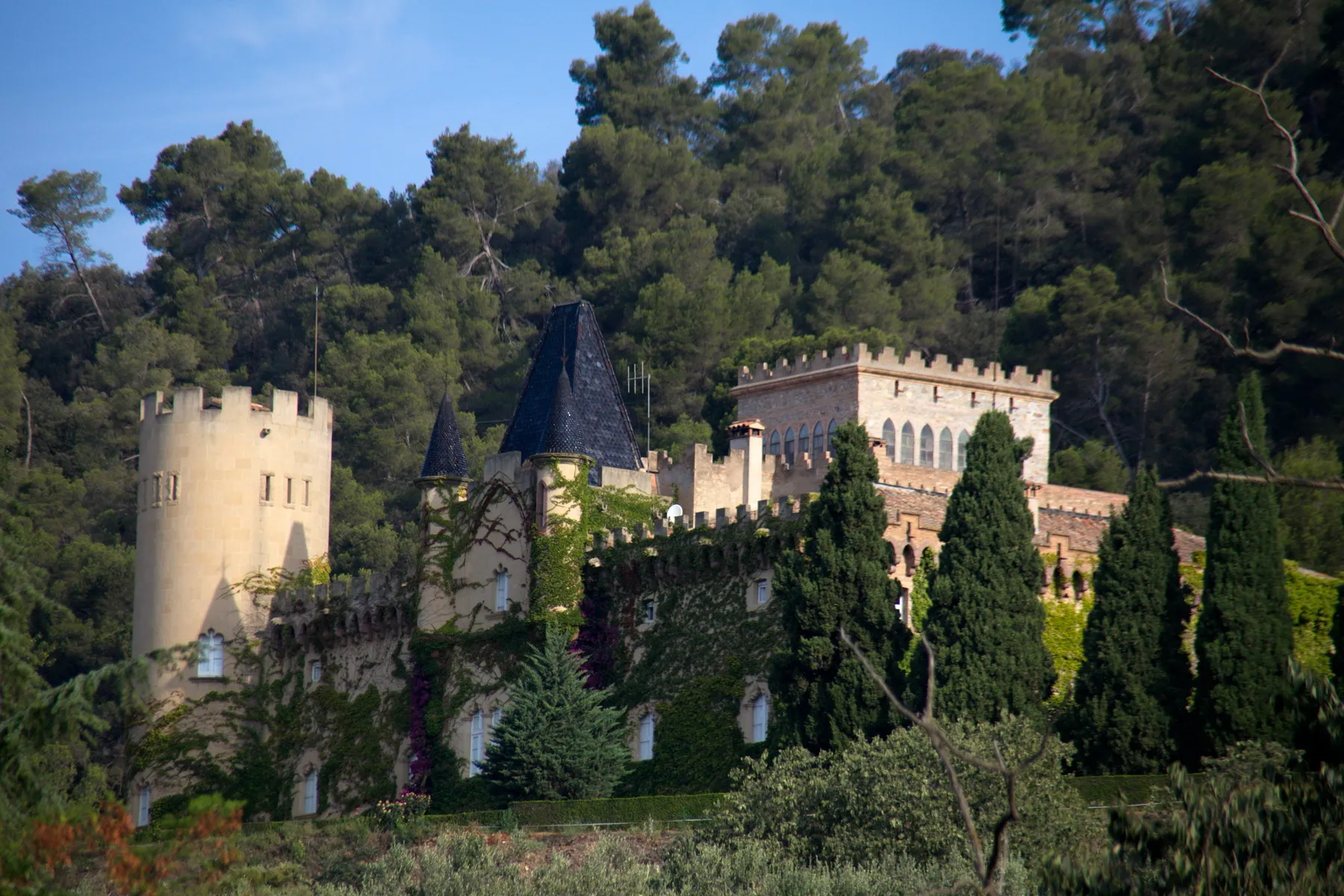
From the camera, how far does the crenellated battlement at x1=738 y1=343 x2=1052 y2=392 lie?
167 ft

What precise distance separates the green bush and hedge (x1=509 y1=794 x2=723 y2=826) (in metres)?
2.87

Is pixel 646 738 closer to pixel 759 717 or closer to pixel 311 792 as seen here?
pixel 759 717

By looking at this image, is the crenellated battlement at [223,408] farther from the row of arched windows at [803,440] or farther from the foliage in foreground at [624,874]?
the foliage in foreground at [624,874]

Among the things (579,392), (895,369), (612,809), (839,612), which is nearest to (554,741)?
(612,809)

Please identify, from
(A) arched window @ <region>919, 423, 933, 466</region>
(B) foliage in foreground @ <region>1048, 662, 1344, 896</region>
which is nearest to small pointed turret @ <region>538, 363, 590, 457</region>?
(A) arched window @ <region>919, 423, 933, 466</region>

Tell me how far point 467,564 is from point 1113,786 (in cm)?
1470

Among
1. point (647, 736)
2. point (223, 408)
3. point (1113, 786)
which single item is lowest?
point (1113, 786)

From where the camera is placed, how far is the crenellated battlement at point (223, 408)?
145 feet

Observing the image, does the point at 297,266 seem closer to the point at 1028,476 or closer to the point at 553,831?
the point at 1028,476

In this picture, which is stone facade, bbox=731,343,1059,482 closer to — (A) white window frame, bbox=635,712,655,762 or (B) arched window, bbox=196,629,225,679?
(B) arched window, bbox=196,629,225,679

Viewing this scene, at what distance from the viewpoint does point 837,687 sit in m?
29.6

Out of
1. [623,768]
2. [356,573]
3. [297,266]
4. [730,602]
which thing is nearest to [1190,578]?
[730,602]

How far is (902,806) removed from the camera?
26.3 meters

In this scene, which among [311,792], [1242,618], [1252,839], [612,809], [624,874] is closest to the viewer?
[1252,839]
